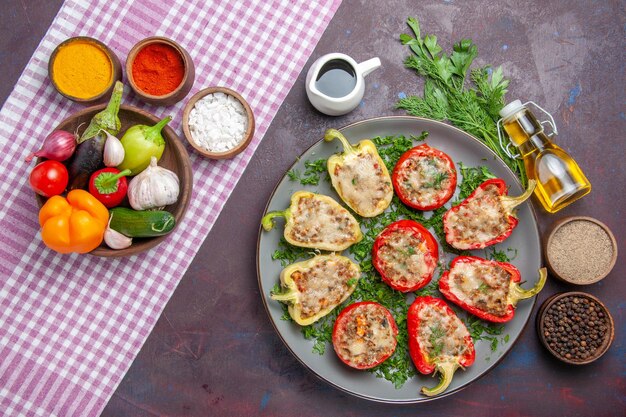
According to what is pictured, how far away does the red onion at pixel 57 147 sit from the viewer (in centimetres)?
289

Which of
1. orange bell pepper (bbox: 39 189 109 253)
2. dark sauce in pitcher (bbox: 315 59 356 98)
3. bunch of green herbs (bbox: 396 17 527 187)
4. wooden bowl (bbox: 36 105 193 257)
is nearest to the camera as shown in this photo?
orange bell pepper (bbox: 39 189 109 253)

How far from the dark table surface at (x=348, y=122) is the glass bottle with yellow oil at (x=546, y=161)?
0.55ft

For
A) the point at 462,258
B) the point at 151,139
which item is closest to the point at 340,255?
the point at 462,258

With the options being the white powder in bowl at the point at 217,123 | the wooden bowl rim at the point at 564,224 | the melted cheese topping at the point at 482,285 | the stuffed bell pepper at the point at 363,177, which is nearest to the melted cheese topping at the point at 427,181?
the stuffed bell pepper at the point at 363,177

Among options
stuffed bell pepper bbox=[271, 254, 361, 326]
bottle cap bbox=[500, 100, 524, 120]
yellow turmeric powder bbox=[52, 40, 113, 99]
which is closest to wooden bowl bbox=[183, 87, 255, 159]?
yellow turmeric powder bbox=[52, 40, 113, 99]

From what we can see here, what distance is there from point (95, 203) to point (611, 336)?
108 inches

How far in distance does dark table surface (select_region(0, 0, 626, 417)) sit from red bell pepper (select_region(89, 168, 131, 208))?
562 millimetres

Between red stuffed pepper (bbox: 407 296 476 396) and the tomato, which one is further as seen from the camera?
red stuffed pepper (bbox: 407 296 476 396)

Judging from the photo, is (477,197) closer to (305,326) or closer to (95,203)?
(305,326)

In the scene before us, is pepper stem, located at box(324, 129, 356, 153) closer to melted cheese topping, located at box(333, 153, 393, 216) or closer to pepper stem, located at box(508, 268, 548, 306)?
melted cheese topping, located at box(333, 153, 393, 216)

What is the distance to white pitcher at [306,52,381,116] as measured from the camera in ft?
9.83

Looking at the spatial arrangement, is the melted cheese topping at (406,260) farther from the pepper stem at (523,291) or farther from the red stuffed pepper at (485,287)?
the pepper stem at (523,291)

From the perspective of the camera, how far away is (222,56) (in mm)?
3248

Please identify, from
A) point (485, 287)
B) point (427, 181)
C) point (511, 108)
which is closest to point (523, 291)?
point (485, 287)
